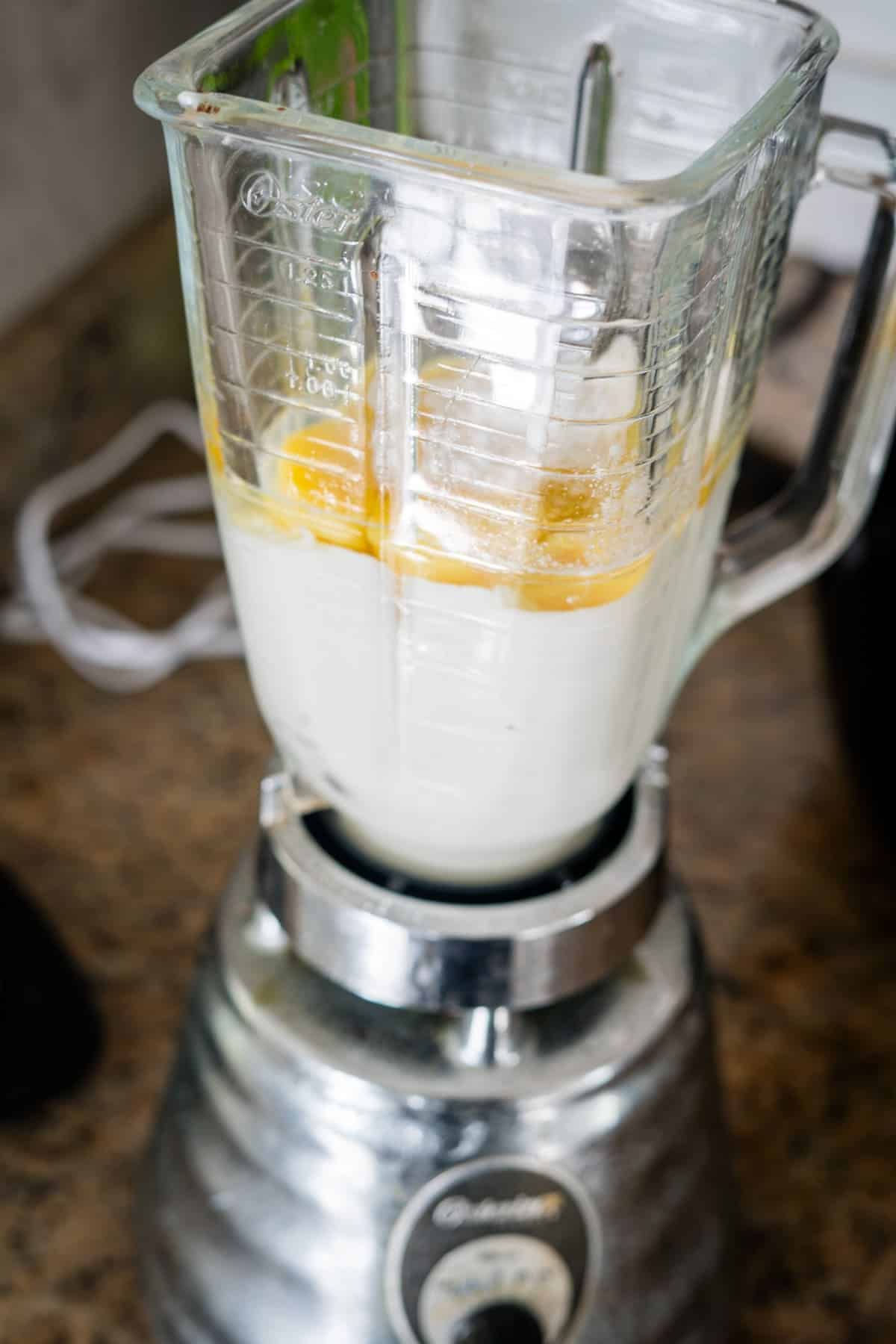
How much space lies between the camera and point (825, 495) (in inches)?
18.0

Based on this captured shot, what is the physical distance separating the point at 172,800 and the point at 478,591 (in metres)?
0.43

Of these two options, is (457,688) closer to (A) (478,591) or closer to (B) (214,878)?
(A) (478,591)

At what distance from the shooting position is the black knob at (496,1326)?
0.45 meters

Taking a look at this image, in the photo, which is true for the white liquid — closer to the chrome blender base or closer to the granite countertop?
the chrome blender base

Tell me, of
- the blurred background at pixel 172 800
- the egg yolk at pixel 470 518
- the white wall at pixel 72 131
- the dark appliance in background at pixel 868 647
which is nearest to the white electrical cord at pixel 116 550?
the blurred background at pixel 172 800

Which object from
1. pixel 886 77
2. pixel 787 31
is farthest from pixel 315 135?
pixel 886 77

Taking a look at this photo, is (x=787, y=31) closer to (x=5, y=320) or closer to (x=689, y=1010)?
(x=689, y=1010)

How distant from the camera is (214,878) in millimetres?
728

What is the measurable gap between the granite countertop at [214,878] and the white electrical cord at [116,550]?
0.04 ft

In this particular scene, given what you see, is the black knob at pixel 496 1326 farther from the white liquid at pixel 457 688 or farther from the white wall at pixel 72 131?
the white wall at pixel 72 131

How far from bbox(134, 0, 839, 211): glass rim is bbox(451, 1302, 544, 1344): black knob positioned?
1.08 ft

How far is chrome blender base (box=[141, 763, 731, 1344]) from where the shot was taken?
44 cm

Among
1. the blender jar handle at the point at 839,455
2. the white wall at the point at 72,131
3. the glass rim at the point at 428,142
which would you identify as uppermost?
the glass rim at the point at 428,142

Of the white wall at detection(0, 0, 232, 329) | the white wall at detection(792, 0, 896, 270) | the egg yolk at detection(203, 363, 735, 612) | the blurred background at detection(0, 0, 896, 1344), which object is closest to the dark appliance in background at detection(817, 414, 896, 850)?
the blurred background at detection(0, 0, 896, 1344)
